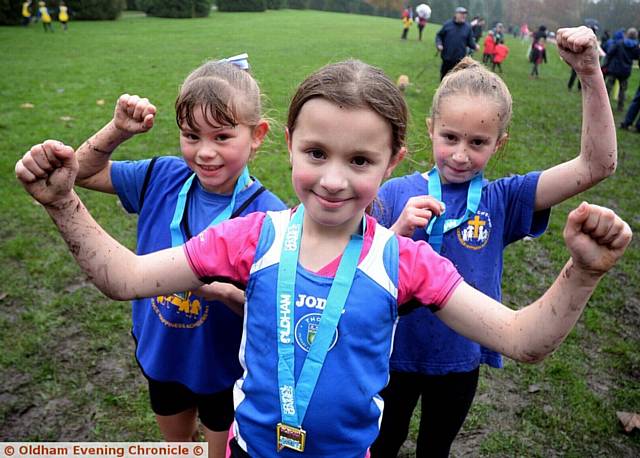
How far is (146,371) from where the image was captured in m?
2.23

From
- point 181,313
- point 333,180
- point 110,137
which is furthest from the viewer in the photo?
point 181,313

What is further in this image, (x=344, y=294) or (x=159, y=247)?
(x=159, y=247)

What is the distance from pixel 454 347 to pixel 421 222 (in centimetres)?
71

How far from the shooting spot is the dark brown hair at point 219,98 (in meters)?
2.07

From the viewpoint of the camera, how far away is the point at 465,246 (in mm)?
2189

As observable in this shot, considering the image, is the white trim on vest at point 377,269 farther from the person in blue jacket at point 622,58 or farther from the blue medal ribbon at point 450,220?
the person in blue jacket at point 622,58

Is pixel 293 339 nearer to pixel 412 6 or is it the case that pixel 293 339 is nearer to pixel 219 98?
pixel 219 98

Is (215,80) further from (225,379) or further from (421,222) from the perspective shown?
(225,379)

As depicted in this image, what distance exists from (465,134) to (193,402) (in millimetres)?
1712

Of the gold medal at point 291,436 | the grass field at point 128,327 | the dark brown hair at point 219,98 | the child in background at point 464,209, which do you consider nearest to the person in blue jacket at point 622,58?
the grass field at point 128,327

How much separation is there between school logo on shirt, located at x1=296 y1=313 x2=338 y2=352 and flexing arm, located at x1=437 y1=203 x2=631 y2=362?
372mm

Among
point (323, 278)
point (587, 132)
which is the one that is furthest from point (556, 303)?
point (587, 132)

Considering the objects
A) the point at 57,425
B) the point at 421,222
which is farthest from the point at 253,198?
the point at 57,425

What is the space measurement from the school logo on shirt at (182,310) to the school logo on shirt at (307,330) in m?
0.76
